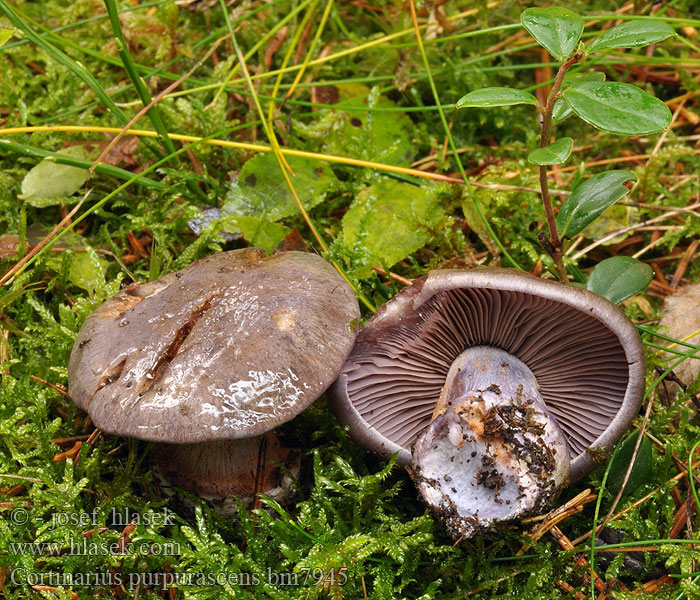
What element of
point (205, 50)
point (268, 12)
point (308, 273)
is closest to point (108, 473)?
point (308, 273)

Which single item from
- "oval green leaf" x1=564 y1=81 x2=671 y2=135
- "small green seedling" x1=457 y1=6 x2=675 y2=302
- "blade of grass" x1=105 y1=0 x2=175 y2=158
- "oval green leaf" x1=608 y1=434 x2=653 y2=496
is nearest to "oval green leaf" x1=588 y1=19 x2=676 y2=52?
"small green seedling" x1=457 y1=6 x2=675 y2=302

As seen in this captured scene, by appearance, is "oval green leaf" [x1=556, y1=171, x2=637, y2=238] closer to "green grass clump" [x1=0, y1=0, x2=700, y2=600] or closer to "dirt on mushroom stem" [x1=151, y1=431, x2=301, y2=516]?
"green grass clump" [x1=0, y1=0, x2=700, y2=600]

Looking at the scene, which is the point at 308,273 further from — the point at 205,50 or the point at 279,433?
the point at 205,50

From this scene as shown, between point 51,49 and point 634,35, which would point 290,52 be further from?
point 634,35

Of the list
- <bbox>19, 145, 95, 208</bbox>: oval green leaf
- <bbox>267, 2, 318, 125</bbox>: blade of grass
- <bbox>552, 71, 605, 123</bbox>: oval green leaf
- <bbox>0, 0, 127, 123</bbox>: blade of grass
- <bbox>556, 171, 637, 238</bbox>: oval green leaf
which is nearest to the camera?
<bbox>552, 71, 605, 123</bbox>: oval green leaf

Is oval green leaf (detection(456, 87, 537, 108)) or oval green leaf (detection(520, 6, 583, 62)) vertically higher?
oval green leaf (detection(520, 6, 583, 62))

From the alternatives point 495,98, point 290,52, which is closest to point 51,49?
point 290,52

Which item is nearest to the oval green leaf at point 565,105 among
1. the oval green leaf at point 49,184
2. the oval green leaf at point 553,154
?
the oval green leaf at point 553,154
